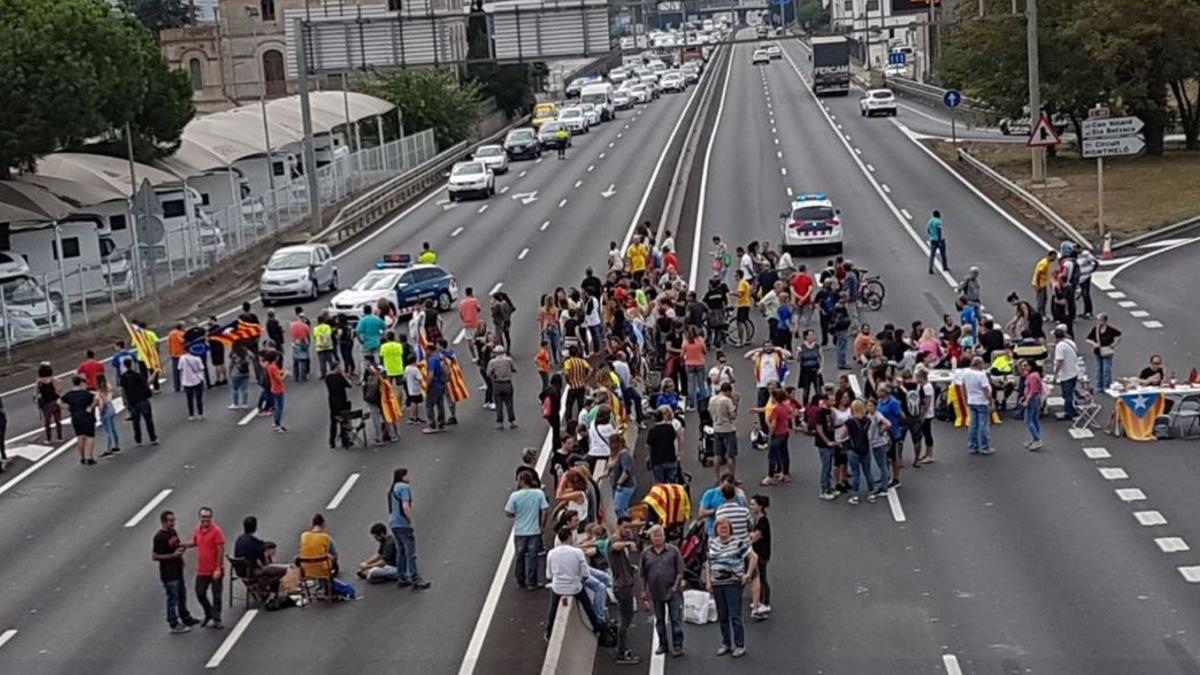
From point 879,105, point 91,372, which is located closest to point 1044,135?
point 91,372

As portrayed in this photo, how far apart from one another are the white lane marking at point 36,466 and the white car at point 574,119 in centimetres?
6371

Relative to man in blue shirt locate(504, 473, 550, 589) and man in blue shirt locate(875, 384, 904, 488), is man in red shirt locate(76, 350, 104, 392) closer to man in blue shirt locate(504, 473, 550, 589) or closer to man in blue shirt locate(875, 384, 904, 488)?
man in blue shirt locate(504, 473, 550, 589)

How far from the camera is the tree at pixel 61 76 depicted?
47.6 metres

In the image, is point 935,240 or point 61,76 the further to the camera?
point 61,76

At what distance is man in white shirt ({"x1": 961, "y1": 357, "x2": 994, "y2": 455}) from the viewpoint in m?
25.3

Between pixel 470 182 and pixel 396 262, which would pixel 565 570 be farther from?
pixel 470 182

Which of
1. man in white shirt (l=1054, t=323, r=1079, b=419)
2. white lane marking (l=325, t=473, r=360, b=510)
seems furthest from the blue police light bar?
man in white shirt (l=1054, t=323, r=1079, b=419)

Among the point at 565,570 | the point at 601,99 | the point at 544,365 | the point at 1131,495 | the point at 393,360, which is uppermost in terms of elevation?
the point at 565,570

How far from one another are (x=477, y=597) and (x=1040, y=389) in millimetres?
9475

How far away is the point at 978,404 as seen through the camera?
2527 centimetres

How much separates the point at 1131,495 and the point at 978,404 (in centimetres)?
297

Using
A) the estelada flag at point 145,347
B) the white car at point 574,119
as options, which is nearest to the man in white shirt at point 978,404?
the estelada flag at point 145,347

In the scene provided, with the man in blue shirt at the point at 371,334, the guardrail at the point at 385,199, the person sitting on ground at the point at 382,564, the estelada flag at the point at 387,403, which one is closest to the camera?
the person sitting on ground at the point at 382,564

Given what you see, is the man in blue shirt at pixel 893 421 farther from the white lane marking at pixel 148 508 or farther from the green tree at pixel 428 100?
the green tree at pixel 428 100
